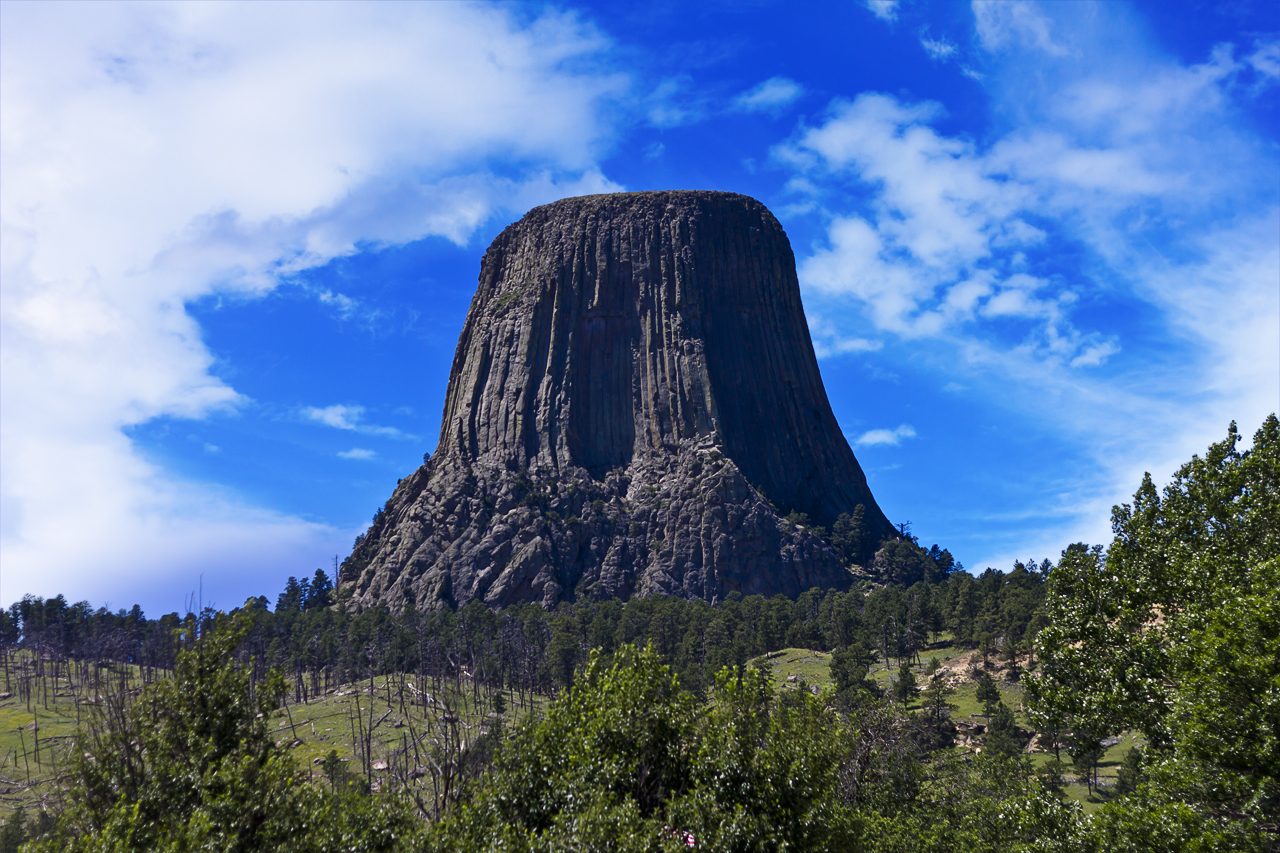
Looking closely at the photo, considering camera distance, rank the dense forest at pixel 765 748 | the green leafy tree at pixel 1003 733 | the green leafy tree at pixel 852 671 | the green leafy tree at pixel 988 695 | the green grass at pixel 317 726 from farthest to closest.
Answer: the green grass at pixel 317 726 → the green leafy tree at pixel 988 695 → the green leafy tree at pixel 852 671 → the green leafy tree at pixel 1003 733 → the dense forest at pixel 765 748

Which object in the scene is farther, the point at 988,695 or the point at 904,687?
the point at 904,687

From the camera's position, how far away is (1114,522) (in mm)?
37719

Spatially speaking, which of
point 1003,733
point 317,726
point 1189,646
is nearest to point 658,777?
point 1189,646

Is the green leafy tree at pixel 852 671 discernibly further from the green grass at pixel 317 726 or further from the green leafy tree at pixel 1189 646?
the green leafy tree at pixel 1189 646

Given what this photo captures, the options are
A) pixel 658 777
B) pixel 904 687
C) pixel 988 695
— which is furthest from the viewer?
pixel 904 687

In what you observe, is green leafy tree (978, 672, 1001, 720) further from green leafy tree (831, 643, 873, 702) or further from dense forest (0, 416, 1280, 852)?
dense forest (0, 416, 1280, 852)

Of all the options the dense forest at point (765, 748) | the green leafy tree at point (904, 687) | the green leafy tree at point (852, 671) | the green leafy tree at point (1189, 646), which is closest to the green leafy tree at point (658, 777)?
the dense forest at point (765, 748)

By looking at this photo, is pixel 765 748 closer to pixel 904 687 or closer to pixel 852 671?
pixel 904 687

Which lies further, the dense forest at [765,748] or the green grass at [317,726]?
the green grass at [317,726]

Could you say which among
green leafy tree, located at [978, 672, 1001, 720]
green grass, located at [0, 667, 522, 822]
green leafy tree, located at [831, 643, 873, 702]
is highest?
green leafy tree, located at [831, 643, 873, 702]

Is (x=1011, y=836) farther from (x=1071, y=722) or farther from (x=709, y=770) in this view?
(x=709, y=770)

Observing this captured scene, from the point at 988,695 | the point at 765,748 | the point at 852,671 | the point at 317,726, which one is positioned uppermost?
the point at 765,748

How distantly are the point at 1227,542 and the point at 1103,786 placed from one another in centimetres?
5893

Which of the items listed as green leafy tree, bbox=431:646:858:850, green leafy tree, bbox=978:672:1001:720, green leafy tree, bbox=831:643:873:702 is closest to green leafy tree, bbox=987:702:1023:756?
green leafy tree, bbox=978:672:1001:720
